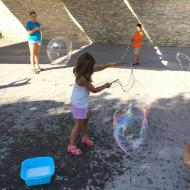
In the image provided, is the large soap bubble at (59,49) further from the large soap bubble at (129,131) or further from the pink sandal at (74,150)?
the pink sandal at (74,150)

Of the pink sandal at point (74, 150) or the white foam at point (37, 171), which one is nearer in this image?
the white foam at point (37, 171)

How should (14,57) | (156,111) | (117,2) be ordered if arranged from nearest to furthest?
1. (156,111)
2. (14,57)
3. (117,2)

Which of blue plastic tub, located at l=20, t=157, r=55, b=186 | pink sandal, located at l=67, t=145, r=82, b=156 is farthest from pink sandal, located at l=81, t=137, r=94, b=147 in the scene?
blue plastic tub, located at l=20, t=157, r=55, b=186

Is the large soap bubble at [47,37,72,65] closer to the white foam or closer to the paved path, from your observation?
the paved path

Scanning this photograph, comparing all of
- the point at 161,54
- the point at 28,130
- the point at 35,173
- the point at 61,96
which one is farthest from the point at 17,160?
the point at 161,54

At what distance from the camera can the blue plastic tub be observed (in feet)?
12.7

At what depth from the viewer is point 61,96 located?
7.14 meters

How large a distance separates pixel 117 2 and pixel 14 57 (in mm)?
5589

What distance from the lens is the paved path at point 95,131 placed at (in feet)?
13.6

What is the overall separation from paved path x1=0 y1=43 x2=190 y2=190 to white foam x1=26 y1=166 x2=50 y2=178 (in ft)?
0.54

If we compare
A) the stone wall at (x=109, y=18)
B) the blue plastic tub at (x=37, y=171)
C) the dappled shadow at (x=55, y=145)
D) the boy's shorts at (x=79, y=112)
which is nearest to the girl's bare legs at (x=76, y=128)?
the boy's shorts at (x=79, y=112)

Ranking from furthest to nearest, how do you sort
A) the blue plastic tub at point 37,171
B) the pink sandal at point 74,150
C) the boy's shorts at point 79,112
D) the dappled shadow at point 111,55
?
the dappled shadow at point 111,55
the pink sandal at point 74,150
the boy's shorts at point 79,112
the blue plastic tub at point 37,171

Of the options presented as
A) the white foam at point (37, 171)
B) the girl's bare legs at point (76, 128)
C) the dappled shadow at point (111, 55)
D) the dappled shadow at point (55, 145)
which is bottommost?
the dappled shadow at point (111, 55)

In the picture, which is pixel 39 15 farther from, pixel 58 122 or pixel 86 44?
pixel 58 122
